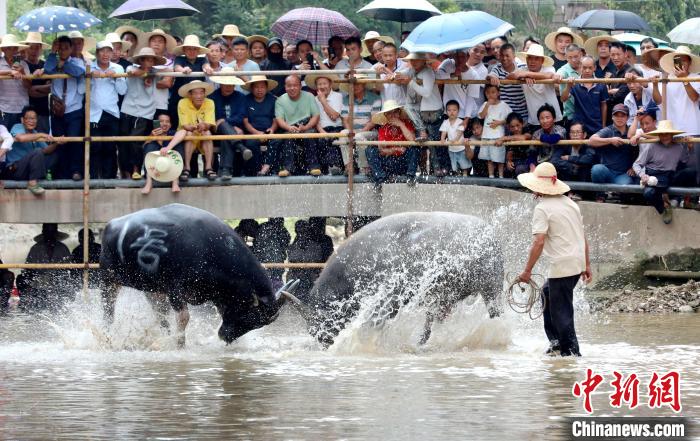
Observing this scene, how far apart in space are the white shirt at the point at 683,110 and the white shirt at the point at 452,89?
86.2 inches

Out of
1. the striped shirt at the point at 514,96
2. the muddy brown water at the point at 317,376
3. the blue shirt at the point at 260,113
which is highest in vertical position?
the striped shirt at the point at 514,96

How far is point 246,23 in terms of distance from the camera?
2888cm

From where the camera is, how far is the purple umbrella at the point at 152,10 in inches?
674

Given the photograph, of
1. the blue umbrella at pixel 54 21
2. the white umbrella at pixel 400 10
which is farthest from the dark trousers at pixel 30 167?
the white umbrella at pixel 400 10

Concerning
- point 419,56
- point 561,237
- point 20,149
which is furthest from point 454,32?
point 20,149

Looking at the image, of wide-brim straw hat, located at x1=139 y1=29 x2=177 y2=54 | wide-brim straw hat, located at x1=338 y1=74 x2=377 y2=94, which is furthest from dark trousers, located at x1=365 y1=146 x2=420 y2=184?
wide-brim straw hat, located at x1=139 y1=29 x2=177 y2=54

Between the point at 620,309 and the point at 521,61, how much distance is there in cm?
350

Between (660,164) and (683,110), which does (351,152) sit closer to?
(660,164)

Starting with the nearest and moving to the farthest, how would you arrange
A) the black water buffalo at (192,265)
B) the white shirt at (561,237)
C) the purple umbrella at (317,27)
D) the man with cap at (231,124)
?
the white shirt at (561,237) → the black water buffalo at (192,265) → the man with cap at (231,124) → the purple umbrella at (317,27)

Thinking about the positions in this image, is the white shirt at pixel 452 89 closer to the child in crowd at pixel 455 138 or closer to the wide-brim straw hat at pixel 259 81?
the child in crowd at pixel 455 138

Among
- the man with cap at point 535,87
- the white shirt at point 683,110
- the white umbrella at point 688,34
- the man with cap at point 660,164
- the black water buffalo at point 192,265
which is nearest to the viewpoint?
the black water buffalo at point 192,265

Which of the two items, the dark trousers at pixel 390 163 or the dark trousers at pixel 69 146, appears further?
the dark trousers at pixel 69 146

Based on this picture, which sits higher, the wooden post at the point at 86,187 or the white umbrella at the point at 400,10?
the white umbrella at the point at 400,10

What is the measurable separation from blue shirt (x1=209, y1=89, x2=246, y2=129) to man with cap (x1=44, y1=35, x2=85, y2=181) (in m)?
1.49
